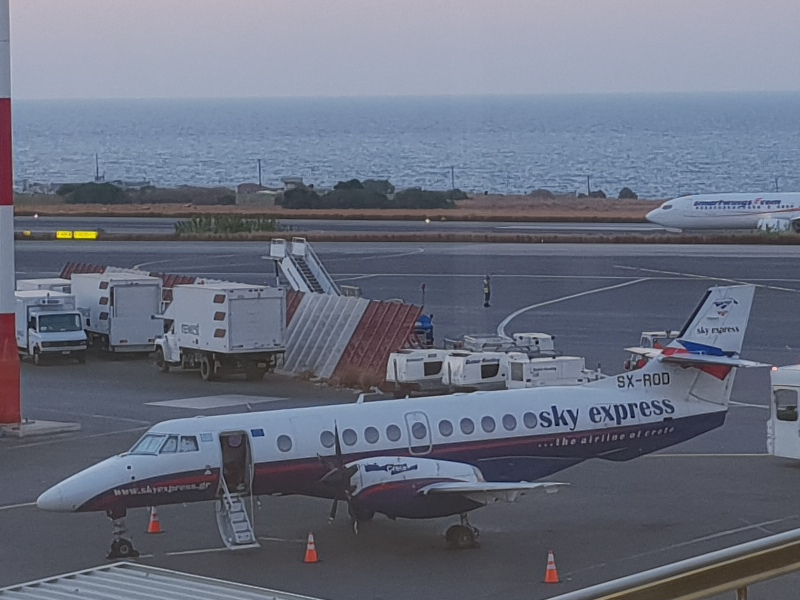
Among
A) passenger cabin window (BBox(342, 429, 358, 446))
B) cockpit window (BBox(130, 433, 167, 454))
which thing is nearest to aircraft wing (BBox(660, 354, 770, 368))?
passenger cabin window (BBox(342, 429, 358, 446))

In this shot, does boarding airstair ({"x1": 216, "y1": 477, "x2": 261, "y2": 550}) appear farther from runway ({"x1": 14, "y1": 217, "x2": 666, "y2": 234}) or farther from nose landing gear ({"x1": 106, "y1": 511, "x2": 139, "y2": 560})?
runway ({"x1": 14, "y1": 217, "x2": 666, "y2": 234})

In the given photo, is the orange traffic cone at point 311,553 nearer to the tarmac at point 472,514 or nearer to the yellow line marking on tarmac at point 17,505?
the tarmac at point 472,514

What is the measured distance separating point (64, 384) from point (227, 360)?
496cm

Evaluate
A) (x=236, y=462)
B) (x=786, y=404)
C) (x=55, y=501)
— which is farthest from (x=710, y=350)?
(x=55, y=501)

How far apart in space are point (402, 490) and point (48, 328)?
2750cm

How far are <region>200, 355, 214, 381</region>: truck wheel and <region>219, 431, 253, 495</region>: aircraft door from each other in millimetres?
20308

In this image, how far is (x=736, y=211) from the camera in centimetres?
9012

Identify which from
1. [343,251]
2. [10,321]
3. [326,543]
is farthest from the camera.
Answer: [343,251]

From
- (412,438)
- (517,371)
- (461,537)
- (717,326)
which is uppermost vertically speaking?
(717,326)

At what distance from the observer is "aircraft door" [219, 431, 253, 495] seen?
23688 mm

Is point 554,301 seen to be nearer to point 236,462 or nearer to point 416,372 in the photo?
point 416,372

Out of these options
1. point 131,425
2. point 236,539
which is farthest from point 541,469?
point 131,425

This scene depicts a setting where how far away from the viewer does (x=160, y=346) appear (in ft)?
151

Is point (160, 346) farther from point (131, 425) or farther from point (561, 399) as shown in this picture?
point (561, 399)
